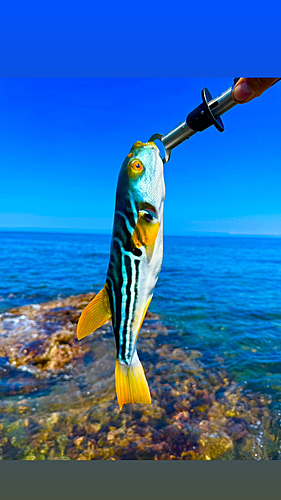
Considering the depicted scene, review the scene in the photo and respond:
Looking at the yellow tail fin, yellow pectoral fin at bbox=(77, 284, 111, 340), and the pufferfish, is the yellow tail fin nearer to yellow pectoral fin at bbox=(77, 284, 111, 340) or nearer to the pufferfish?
the pufferfish

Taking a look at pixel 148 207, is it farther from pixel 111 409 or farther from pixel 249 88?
pixel 111 409

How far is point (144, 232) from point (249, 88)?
657 mm

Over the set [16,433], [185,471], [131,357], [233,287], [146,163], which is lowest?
[16,433]

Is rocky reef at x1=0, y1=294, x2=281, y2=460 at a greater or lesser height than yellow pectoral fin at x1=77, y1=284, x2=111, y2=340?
lesser

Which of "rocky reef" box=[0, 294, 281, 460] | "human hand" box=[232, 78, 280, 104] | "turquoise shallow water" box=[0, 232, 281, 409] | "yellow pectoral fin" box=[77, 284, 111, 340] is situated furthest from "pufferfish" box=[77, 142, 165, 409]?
"turquoise shallow water" box=[0, 232, 281, 409]

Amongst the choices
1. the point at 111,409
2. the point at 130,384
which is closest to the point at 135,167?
the point at 130,384

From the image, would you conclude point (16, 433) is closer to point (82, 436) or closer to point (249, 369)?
point (82, 436)

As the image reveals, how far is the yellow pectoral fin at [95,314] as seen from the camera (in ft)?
3.56

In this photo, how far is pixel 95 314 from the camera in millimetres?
1096

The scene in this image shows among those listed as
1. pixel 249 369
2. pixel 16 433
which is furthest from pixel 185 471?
pixel 249 369

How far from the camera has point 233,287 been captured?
1277 cm

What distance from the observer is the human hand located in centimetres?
110

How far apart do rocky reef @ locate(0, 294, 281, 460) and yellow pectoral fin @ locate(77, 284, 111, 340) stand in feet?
10.9

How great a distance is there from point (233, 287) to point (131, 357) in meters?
12.3
